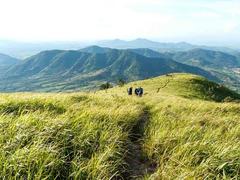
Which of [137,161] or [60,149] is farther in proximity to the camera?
[137,161]

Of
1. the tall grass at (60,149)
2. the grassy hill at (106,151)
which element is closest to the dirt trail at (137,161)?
the grassy hill at (106,151)

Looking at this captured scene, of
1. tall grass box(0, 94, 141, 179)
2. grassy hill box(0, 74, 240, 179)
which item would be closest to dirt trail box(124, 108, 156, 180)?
grassy hill box(0, 74, 240, 179)

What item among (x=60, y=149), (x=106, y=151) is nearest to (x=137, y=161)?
(x=106, y=151)

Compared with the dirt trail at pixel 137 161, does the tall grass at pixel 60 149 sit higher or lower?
higher

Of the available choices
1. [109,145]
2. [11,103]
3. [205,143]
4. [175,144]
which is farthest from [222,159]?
[11,103]

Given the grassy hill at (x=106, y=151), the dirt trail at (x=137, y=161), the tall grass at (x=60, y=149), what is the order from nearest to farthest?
the tall grass at (x=60, y=149)
the grassy hill at (x=106, y=151)
the dirt trail at (x=137, y=161)

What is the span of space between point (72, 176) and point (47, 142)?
1.45 metres

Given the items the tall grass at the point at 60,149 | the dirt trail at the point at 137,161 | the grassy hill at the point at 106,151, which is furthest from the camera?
the dirt trail at the point at 137,161

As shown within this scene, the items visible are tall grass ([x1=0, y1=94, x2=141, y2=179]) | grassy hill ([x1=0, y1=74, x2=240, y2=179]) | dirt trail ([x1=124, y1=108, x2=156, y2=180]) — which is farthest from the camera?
dirt trail ([x1=124, y1=108, x2=156, y2=180])

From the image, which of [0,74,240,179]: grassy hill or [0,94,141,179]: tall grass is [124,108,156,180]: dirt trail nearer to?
[0,74,240,179]: grassy hill

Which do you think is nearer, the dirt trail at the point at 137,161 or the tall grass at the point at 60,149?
the tall grass at the point at 60,149

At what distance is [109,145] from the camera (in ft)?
27.1

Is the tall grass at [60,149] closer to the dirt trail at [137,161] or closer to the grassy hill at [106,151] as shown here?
the grassy hill at [106,151]

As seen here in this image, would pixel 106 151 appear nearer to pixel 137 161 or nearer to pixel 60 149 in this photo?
pixel 60 149
